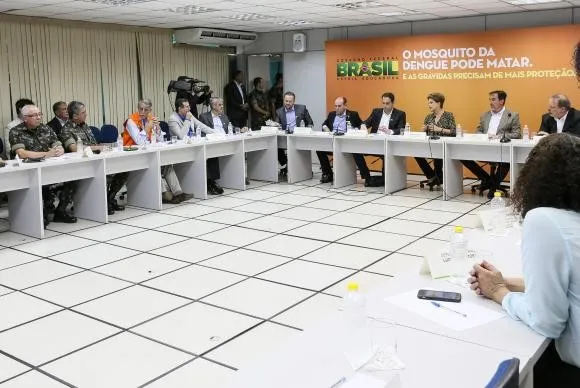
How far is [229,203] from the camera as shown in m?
7.73

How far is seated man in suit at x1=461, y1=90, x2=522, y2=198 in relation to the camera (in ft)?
25.2

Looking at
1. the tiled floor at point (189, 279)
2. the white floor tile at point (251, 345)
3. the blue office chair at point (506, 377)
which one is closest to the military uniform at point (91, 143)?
the tiled floor at point (189, 279)

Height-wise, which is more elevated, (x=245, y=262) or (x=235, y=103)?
(x=235, y=103)

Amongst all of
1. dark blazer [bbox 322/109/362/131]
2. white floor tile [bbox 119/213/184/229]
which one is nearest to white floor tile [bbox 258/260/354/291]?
white floor tile [bbox 119/213/184/229]

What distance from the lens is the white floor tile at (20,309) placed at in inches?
153

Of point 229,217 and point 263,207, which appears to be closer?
point 229,217

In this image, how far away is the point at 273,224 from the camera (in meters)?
6.51

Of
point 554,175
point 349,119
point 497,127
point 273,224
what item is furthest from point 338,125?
point 554,175

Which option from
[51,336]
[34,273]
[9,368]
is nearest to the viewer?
[9,368]

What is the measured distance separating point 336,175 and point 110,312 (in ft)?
16.7

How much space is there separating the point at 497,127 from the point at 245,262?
4.40 metres

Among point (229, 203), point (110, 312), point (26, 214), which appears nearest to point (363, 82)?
point (229, 203)

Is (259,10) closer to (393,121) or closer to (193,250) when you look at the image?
(393,121)

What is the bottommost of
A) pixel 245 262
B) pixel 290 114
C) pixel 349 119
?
pixel 245 262
